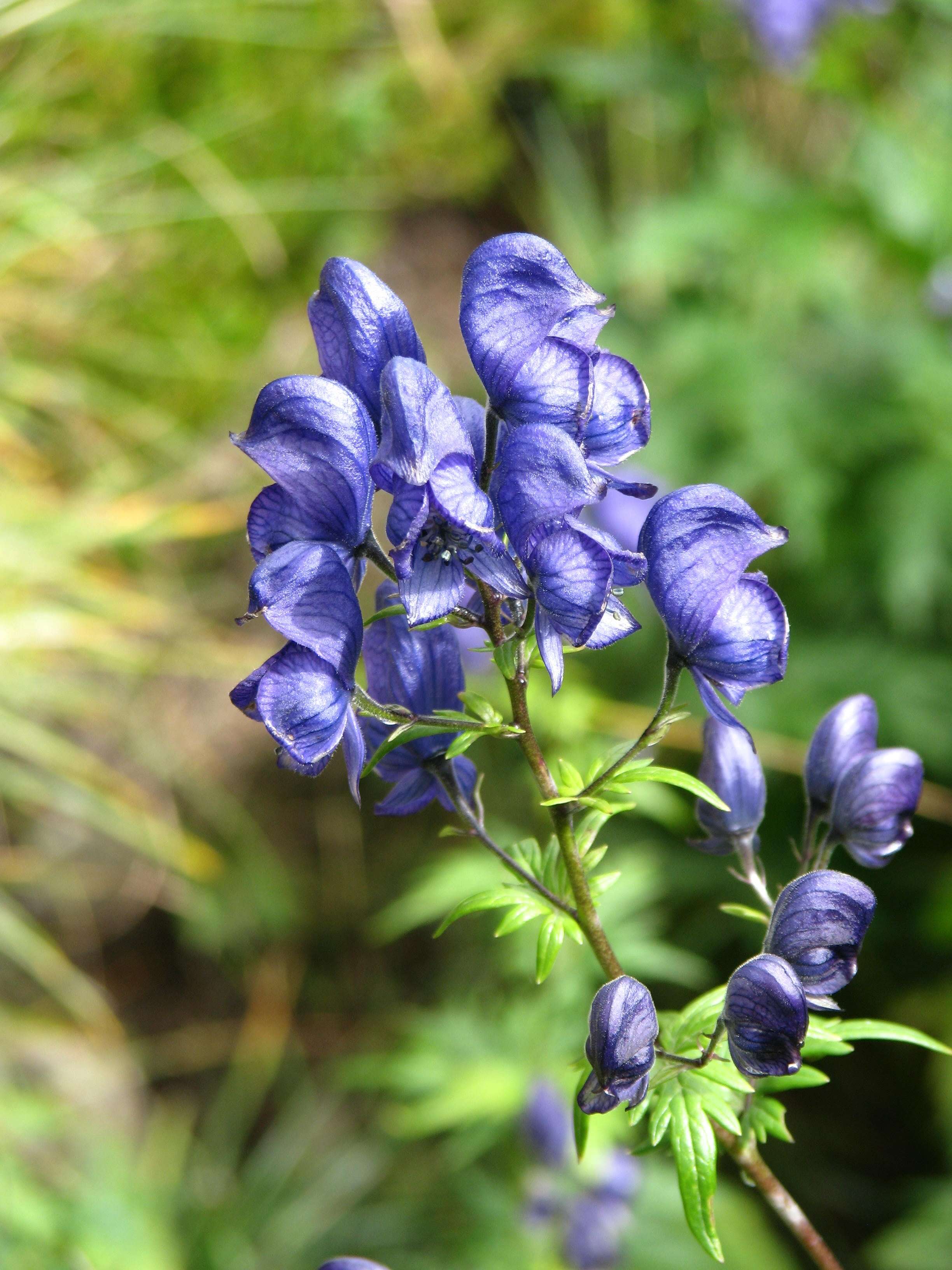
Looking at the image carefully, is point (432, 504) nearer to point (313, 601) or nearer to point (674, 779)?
point (313, 601)

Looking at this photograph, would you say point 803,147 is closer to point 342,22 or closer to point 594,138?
point 594,138

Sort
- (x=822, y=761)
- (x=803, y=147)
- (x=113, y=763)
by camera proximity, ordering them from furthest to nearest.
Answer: (x=803, y=147), (x=113, y=763), (x=822, y=761)

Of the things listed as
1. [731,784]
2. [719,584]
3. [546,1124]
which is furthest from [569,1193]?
[719,584]

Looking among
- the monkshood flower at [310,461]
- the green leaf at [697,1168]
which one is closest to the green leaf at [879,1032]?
the green leaf at [697,1168]

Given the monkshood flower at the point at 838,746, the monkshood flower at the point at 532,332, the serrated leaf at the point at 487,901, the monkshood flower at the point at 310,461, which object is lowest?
the serrated leaf at the point at 487,901

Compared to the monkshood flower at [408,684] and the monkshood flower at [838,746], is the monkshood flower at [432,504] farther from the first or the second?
the monkshood flower at [838,746]

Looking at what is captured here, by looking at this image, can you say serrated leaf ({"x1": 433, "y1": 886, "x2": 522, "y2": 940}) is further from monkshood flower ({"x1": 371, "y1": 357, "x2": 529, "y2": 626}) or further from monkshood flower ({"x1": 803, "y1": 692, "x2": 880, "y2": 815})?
monkshood flower ({"x1": 803, "y1": 692, "x2": 880, "y2": 815})

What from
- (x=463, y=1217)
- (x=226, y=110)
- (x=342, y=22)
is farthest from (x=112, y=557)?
(x=342, y=22)
